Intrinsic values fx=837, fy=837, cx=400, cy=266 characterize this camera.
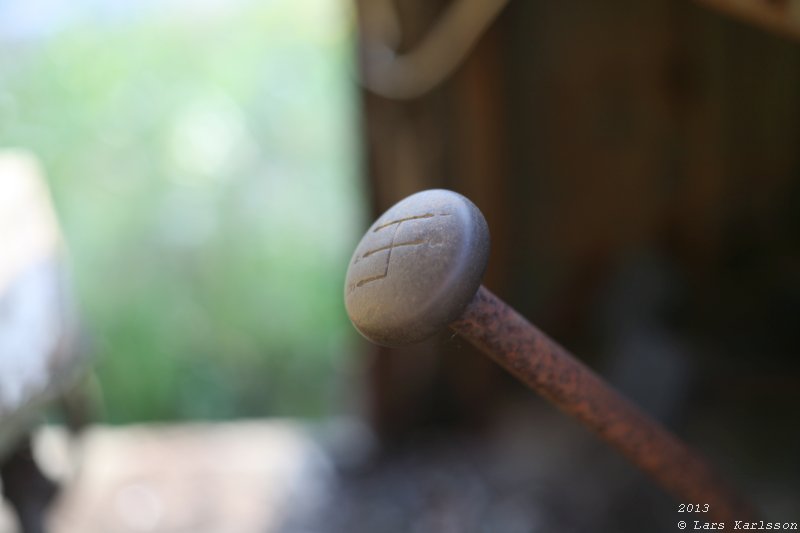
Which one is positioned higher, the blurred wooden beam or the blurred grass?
the blurred wooden beam

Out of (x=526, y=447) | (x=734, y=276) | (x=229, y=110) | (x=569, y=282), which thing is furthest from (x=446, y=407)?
(x=229, y=110)

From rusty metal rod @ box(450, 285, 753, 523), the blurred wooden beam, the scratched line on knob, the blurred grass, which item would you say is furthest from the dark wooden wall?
the blurred grass

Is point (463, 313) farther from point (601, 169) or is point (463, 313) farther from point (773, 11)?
point (601, 169)

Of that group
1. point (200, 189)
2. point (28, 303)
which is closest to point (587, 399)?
point (28, 303)

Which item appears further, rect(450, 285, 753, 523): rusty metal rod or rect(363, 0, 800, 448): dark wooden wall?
rect(363, 0, 800, 448): dark wooden wall

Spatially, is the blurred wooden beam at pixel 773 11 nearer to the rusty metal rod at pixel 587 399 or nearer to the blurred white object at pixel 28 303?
the rusty metal rod at pixel 587 399

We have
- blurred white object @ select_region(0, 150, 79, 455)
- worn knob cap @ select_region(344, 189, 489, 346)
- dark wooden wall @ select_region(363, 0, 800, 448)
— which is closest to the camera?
worn knob cap @ select_region(344, 189, 489, 346)

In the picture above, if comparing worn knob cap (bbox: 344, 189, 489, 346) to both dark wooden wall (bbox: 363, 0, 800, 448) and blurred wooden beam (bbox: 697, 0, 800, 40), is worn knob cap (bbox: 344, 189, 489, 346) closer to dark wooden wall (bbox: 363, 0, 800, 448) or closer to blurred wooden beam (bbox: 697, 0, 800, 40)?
blurred wooden beam (bbox: 697, 0, 800, 40)

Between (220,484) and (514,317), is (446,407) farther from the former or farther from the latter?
(514,317)
